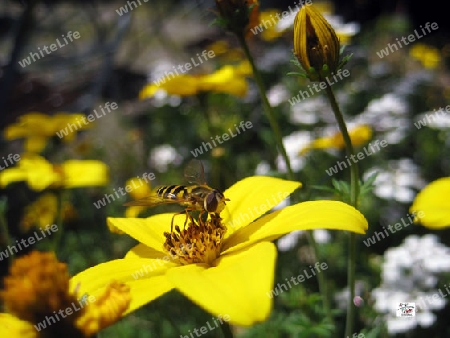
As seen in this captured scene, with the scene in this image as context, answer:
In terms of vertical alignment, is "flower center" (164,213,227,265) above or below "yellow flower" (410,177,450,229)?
above

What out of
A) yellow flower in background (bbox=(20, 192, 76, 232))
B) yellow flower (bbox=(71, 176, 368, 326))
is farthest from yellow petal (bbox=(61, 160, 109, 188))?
yellow flower (bbox=(71, 176, 368, 326))

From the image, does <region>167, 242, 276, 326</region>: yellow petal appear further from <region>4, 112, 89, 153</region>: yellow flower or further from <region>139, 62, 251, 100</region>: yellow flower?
<region>4, 112, 89, 153</region>: yellow flower

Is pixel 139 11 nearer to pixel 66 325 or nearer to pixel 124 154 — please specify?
pixel 124 154

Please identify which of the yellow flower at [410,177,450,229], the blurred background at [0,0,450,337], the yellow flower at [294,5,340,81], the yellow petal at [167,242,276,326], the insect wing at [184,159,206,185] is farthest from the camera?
the blurred background at [0,0,450,337]

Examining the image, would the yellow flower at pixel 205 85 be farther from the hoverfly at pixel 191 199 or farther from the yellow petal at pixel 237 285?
the yellow petal at pixel 237 285

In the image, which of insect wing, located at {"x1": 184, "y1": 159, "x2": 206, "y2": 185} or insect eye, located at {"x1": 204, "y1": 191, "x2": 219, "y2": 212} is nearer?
insect eye, located at {"x1": 204, "y1": 191, "x2": 219, "y2": 212}

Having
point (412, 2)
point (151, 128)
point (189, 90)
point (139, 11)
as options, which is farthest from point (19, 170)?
point (139, 11)

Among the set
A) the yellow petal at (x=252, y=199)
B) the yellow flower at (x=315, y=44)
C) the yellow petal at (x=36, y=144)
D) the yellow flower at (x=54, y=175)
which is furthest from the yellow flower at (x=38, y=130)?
the yellow flower at (x=315, y=44)

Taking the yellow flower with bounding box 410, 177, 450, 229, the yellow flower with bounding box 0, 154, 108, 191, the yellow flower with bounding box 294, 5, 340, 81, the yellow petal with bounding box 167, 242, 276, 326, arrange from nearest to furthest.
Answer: the yellow petal with bounding box 167, 242, 276, 326 < the yellow flower with bounding box 410, 177, 450, 229 < the yellow flower with bounding box 294, 5, 340, 81 < the yellow flower with bounding box 0, 154, 108, 191
